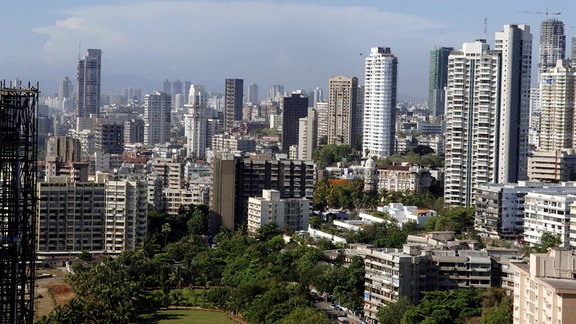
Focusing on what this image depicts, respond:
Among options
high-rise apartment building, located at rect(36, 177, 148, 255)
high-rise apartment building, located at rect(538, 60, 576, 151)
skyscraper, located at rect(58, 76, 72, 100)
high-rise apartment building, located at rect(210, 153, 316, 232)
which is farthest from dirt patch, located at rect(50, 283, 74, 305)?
skyscraper, located at rect(58, 76, 72, 100)

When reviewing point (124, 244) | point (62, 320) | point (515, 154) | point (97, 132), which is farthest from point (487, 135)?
point (97, 132)

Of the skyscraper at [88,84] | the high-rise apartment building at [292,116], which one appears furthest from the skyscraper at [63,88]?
the high-rise apartment building at [292,116]

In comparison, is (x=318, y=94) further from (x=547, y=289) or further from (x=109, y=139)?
(x=547, y=289)

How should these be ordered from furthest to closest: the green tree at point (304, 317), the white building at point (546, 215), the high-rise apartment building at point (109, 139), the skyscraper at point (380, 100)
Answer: the high-rise apartment building at point (109, 139) → the skyscraper at point (380, 100) → the white building at point (546, 215) → the green tree at point (304, 317)

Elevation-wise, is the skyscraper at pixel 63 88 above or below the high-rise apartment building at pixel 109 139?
above

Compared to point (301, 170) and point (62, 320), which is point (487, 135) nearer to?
point (301, 170)

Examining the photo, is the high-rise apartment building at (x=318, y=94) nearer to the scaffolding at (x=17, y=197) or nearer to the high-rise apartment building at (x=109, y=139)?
the high-rise apartment building at (x=109, y=139)

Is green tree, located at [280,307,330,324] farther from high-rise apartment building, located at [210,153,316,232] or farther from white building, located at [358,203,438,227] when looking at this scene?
high-rise apartment building, located at [210,153,316,232]

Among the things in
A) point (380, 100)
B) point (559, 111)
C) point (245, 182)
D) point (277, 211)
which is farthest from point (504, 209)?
point (380, 100)
